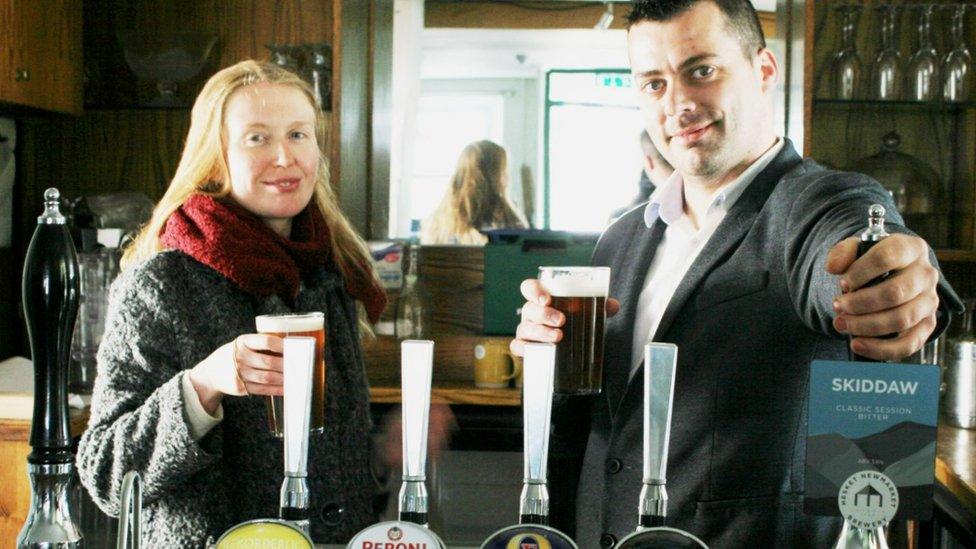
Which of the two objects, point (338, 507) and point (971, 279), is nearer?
point (338, 507)

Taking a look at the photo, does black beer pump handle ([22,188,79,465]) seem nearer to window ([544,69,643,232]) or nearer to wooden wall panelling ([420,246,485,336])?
wooden wall panelling ([420,246,485,336])

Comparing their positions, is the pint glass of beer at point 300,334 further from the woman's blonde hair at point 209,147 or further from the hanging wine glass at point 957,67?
the hanging wine glass at point 957,67

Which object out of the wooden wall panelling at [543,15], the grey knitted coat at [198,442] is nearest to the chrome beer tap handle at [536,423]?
the grey knitted coat at [198,442]

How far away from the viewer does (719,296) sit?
1.47m

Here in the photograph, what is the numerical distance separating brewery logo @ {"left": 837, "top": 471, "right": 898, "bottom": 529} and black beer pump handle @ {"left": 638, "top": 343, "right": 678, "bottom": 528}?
0.48 feet

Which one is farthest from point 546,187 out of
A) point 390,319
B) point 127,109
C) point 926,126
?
point 127,109

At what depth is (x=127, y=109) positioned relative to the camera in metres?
3.38

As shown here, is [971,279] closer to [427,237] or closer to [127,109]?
[427,237]

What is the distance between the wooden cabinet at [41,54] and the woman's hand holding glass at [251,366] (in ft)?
6.24

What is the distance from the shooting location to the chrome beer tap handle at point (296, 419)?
815 mm

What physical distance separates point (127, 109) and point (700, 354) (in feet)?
8.38

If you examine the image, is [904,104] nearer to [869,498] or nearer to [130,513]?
[869,498]

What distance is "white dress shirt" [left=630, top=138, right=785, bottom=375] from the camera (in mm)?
1595

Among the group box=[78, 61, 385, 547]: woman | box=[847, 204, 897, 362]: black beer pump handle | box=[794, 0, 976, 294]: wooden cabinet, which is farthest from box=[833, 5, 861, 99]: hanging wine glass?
box=[847, 204, 897, 362]: black beer pump handle
